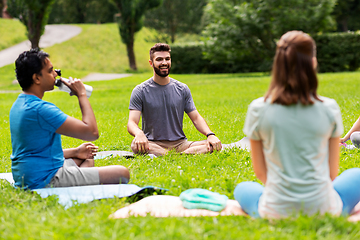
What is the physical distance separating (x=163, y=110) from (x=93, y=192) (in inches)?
87.7

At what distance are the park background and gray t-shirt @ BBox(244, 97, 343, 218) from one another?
0.55 ft

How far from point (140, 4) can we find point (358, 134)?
2726 centimetres

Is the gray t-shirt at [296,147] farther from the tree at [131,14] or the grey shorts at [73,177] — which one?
the tree at [131,14]

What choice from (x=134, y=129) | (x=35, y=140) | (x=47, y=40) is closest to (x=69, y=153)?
(x=35, y=140)

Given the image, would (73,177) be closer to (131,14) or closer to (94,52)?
(131,14)

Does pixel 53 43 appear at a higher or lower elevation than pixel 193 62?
higher

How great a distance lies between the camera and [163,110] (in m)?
5.64

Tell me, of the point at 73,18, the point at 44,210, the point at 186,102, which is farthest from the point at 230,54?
the point at 73,18

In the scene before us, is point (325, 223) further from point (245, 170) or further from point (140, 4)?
point (140, 4)

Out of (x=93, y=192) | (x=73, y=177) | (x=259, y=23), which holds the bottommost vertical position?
(x=93, y=192)

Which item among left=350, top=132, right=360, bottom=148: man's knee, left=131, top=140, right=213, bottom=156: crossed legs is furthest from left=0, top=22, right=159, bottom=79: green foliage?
left=350, top=132, right=360, bottom=148: man's knee

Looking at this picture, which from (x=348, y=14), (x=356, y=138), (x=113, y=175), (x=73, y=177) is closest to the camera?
(x=73, y=177)

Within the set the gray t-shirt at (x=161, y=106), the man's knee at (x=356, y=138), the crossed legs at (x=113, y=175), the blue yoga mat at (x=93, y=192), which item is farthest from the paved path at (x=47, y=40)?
the man's knee at (x=356, y=138)

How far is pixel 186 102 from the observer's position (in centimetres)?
582
